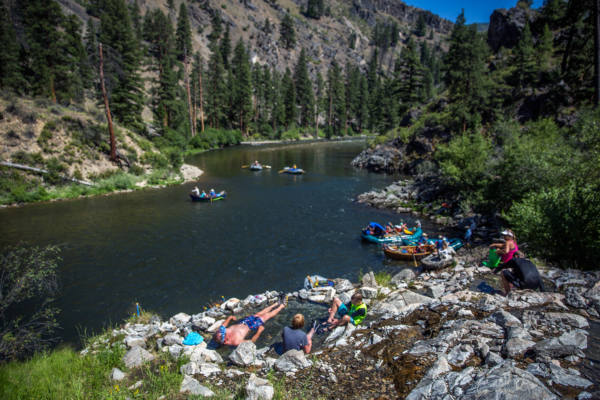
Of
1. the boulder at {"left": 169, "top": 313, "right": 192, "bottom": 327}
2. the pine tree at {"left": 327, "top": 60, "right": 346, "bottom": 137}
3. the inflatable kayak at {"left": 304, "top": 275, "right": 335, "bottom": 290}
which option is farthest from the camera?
the pine tree at {"left": 327, "top": 60, "right": 346, "bottom": 137}

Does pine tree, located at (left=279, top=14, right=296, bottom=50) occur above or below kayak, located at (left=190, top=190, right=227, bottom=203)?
above

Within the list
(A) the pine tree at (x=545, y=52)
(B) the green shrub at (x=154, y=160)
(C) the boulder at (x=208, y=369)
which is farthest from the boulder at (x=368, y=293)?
(A) the pine tree at (x=545, y=52)

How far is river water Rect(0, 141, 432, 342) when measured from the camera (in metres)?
13.1

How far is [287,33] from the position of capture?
13125cm

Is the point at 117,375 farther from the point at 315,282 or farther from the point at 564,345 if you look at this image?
the point at 564,345

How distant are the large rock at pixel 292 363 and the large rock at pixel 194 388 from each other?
155 centimetres

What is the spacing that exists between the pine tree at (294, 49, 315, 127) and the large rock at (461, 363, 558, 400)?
93.7 m

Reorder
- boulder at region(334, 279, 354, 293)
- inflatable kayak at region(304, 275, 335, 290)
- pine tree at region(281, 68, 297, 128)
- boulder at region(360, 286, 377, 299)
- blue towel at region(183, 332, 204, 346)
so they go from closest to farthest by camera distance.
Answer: blue towel at region(183, 332, 204, 346) < boulder at region(360, 286, 377, 299) < boulder at region(334, 279, 354, 293) < inflatable kayak at region(304, 275, 335, 290) < pine tree at region(281, 68, 297, 128)

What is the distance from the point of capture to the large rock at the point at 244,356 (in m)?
7.07

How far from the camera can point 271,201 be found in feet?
93.1

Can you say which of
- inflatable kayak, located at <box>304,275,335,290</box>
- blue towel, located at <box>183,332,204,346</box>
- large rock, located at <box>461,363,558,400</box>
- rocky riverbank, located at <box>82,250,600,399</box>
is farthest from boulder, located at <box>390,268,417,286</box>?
large rock, located at <box>461,363,558,400</box>

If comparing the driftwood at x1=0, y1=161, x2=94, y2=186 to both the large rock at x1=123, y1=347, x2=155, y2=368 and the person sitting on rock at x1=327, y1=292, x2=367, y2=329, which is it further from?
the person sitting on rock at x1=327, y1=292, x2=367, y2=329

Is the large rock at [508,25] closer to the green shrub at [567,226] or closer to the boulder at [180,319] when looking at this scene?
the green shrub at [567,226]

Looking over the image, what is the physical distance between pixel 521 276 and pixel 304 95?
90370 mm
